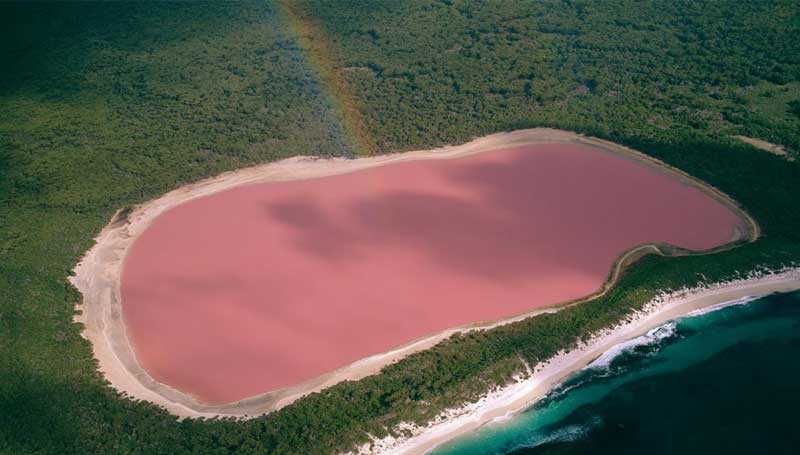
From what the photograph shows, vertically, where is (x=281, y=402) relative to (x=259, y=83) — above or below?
below

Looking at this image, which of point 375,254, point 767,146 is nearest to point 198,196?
point 375,254

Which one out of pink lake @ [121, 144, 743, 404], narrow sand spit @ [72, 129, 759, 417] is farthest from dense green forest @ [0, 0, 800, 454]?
pink lake @ [121, 144, 743, 404]

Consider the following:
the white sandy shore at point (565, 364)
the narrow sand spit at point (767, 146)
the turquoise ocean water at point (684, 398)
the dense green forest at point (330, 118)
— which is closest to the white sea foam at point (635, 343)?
the turquoise ocean water at point (684, 398)

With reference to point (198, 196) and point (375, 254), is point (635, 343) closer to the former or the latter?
point (375, 254)

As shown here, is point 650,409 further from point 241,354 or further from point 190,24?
point 190,24

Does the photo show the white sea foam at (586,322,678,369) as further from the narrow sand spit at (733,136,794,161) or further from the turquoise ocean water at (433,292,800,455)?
the narrow sand spit at (733,136,794,161)

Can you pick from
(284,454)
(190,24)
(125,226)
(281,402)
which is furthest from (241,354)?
(190,24)
